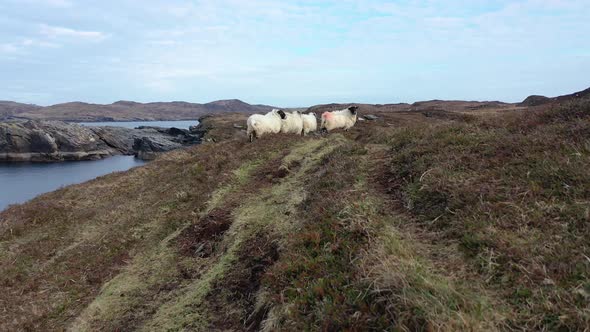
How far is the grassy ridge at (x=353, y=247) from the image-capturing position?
4.32 metres

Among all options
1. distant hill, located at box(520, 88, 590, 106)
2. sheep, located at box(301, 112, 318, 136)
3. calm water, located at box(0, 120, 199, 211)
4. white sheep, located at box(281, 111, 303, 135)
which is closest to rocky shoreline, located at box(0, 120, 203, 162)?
calm water, located at box(0, 120, 199, 211)

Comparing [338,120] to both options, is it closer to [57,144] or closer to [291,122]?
[291,122]

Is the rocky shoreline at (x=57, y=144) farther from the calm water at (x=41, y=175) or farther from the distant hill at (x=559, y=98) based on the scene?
the distant hill at (x=559, y=98)

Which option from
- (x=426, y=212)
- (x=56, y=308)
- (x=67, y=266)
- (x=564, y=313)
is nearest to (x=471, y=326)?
(x=564, y=313)

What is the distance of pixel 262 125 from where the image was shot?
20.3 metres

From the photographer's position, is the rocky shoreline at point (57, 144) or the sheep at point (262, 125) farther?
the rocky shoreline at point (57, 144)

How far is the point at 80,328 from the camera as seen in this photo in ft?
24.3

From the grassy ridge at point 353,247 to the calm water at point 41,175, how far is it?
35.7m

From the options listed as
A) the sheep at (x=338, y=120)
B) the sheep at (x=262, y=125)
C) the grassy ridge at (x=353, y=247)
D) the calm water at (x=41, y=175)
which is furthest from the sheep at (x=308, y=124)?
the calm water at (x=41, y=175)

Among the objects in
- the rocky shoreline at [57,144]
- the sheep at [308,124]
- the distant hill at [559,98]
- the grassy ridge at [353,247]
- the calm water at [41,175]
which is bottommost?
the calm water at [41,175]

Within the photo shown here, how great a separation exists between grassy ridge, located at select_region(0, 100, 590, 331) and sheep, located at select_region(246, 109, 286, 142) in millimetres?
6422

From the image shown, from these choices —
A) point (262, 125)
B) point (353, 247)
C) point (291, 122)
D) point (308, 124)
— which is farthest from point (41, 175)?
point (353, 247)

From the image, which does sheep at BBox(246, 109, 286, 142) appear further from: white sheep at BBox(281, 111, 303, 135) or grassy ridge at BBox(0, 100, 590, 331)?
grassy ridge at BBox(0, 100, 590, 331)

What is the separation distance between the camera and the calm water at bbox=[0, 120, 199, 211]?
45.1 m
